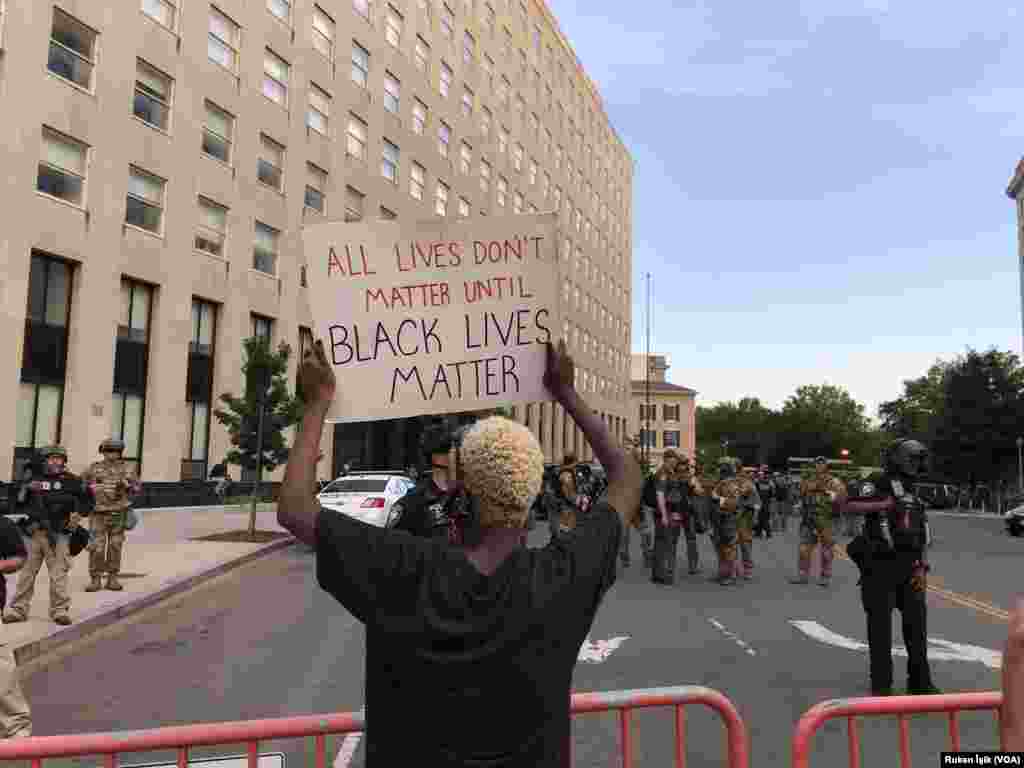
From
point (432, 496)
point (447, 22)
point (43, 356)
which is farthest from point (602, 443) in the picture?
point (447, 22)

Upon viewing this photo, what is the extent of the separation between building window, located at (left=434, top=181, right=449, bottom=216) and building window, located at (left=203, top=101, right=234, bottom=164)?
15.6m

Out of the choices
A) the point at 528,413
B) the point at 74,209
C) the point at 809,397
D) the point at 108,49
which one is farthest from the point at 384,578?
the point at 809,397

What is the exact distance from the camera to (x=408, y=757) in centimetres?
188

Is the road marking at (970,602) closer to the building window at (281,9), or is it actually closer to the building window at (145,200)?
the building window at (145,200)

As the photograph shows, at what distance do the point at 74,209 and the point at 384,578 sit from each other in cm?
2408

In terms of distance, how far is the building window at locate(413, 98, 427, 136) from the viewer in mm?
40906

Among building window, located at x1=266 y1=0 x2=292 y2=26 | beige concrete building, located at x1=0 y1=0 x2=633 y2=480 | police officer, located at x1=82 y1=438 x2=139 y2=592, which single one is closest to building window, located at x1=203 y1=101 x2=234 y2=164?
beige concrete building, located at x1=0 y1=0 x2=633 y2=480

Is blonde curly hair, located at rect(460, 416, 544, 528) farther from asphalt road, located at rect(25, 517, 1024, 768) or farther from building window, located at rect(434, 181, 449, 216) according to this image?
building window, located at rect(434, 181, 449, 216)

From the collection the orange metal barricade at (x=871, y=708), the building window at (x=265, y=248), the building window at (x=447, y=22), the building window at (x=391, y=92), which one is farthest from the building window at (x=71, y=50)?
the orange metal barricade at (x=871, y=708)

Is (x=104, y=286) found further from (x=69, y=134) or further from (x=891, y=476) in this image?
(x=891, y=476)

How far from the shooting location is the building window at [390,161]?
38156 mm

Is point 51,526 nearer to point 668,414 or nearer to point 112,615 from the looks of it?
point 112,615

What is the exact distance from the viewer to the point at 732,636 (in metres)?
8.47

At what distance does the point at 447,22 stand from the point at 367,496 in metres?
34.4
